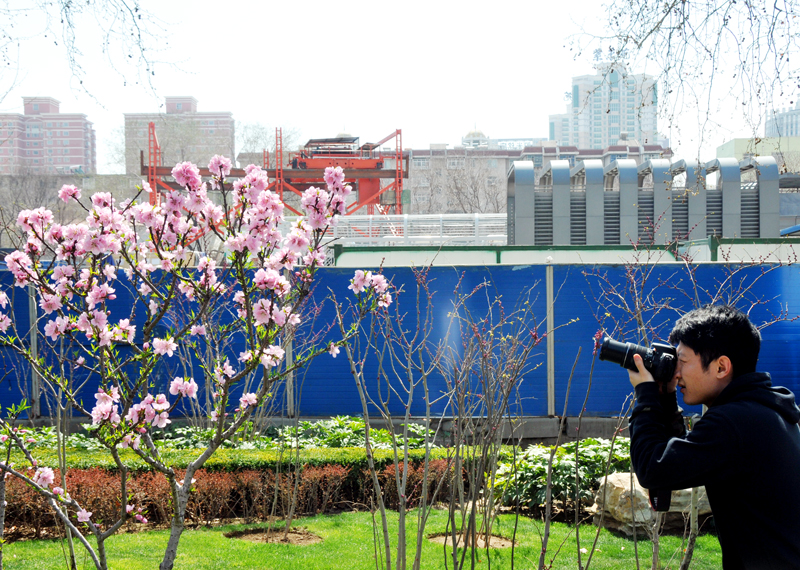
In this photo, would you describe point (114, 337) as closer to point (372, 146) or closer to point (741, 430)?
point (741, 430)

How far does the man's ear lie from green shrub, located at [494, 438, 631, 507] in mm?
4255

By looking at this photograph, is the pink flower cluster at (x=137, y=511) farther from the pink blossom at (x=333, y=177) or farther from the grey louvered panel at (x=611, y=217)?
the grey louvered panel at (x=611, y=217)

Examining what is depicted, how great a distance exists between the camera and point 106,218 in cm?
304

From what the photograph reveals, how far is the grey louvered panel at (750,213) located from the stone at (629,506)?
11763mm

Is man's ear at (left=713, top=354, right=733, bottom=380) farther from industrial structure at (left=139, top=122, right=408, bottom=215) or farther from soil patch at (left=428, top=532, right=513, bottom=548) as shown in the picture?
industrial structure at (left=139, top=122, right=408, bottom=215)

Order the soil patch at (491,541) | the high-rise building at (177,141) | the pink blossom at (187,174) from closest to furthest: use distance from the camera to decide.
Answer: the pink blossom at (187,174) → the soil patch at (491,541) → the high-rise building at (177,141)

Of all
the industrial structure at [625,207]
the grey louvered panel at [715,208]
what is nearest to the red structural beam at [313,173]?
the industrial structure at [625,207]

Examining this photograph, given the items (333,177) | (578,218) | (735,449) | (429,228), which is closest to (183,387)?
(333,177)

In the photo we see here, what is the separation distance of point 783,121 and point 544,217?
11.1m

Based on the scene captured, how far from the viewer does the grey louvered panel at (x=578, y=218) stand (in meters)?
15.6

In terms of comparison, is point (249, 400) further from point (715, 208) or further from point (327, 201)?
point (715, 208)

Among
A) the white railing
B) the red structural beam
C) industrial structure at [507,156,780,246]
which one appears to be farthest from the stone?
the red structural beam

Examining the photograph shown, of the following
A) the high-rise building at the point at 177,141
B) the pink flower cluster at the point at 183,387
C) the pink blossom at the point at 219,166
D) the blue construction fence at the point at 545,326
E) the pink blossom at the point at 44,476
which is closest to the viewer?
the pink blossom at the point at 219,166

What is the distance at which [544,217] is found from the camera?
51.1ft
